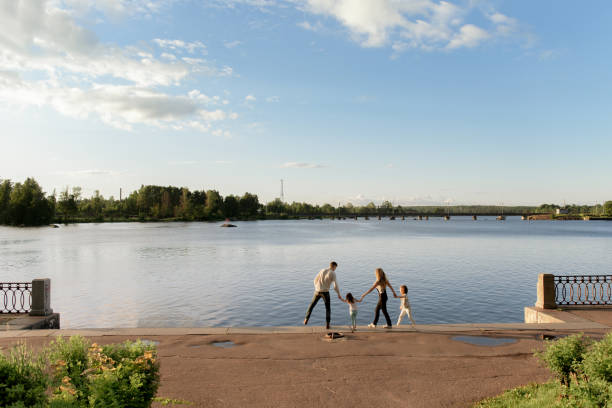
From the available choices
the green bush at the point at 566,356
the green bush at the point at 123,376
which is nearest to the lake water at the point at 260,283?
the green bush at the point at 566,356

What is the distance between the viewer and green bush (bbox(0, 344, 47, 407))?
5.09 metres

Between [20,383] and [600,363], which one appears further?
[600,363]

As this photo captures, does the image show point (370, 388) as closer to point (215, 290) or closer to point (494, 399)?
point (494, 399)

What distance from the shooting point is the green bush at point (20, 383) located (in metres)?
5.09

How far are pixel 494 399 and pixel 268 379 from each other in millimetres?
4526

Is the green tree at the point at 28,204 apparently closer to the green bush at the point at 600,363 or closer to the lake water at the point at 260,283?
the lake water at the point at 260,283

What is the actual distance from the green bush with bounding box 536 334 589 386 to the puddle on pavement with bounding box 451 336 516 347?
4.09m

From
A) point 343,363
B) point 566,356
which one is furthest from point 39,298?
point 566,356

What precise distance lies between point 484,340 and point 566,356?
481 centimetres

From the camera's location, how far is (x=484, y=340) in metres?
11.6

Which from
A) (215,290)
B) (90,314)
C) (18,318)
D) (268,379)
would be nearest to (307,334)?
(268,379)

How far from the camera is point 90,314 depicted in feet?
78.4

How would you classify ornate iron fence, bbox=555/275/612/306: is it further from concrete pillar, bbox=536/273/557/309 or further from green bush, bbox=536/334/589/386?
green bush, bbox=536/334/589/386

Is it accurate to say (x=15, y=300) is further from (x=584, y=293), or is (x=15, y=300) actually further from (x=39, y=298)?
(x=584, y=293)
